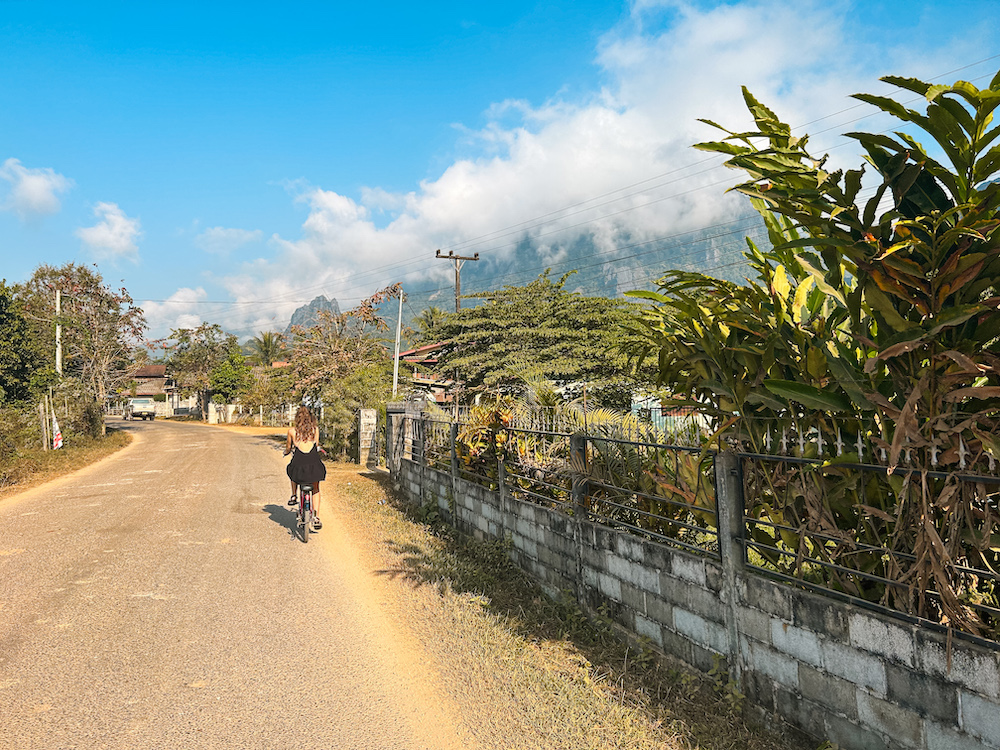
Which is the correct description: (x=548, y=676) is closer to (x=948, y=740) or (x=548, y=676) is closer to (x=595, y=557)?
(x=595, y=557)

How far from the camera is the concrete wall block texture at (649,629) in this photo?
409 centimetres

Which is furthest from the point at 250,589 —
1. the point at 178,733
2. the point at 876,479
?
the point at 876,479

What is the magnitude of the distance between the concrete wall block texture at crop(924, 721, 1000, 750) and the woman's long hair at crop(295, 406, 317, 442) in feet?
24.7

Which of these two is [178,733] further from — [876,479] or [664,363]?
[876,479]

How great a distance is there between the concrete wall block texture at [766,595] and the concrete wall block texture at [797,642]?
0.05 metres

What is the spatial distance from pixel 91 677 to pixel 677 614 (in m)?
3.96

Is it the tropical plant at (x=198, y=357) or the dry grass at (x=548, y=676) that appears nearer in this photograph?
the dry grass at (x=548, y=676)

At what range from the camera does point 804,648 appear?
3053 mm

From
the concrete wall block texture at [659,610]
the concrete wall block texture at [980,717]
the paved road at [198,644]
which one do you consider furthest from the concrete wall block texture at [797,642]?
the paved road at [198,644]

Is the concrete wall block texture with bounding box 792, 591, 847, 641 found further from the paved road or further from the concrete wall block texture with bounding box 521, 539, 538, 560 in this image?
the concrete wall block texture with bounding box 521, 539, 538, 560

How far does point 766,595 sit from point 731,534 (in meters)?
0.38

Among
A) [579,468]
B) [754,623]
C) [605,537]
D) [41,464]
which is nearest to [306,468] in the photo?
Answer: [579,468]

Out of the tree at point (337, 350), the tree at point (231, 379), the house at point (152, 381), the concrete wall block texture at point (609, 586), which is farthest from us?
the house at point (152, 381)

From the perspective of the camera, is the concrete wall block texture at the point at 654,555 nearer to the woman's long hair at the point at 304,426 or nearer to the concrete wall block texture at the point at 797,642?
the concrete wall block texture at the point at 797,642
